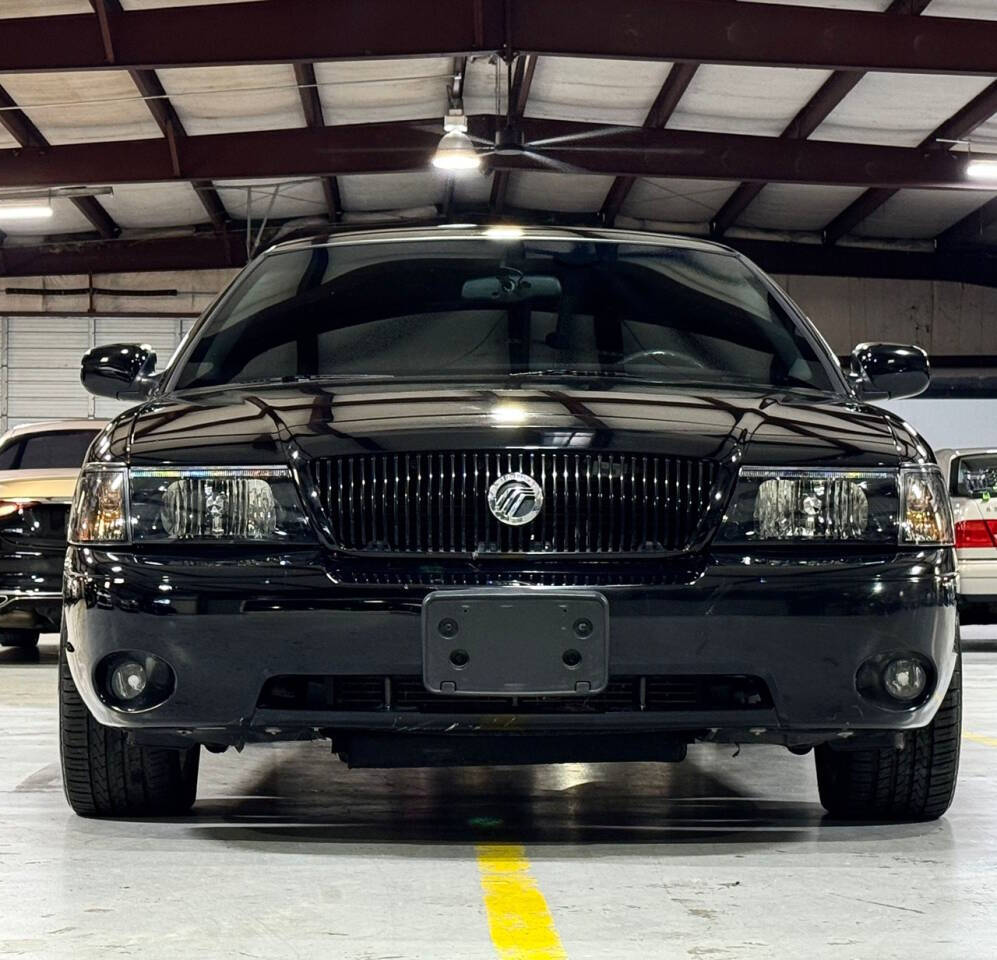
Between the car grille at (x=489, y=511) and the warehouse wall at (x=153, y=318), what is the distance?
2723 cm

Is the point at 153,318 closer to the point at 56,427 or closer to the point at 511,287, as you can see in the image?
the point at 56,427

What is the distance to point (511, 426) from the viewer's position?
3910 mm

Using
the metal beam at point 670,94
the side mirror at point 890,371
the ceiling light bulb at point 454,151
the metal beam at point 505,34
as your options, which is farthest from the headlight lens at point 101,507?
the metal beam at point 670,94

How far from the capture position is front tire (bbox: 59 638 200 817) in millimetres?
4332

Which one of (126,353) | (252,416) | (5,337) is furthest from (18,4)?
(5,337)

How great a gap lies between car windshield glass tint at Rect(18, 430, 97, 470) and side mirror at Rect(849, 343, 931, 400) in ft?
24.1

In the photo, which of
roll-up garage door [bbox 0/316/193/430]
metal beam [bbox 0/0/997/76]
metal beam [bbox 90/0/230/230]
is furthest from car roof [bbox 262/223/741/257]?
roll-up garage door [bbox 0/316/193/430]

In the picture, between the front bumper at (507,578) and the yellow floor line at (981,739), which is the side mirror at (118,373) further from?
the yellow floor line at (981,739)

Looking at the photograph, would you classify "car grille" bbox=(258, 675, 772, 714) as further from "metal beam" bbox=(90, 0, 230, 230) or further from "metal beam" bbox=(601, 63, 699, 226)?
"metal beam" bbox=(601, 63, 699, 226)

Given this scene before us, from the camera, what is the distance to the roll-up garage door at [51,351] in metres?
32.4

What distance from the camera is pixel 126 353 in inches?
208

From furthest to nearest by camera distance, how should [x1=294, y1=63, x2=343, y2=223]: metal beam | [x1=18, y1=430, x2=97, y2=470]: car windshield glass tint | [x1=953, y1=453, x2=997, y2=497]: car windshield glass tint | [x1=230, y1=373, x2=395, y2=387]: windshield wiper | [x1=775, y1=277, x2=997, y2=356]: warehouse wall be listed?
[x1=775, y1=277, x2=997, y2=356]: warehouse wall
[x1=294, y1=63, x2=343, y2=223]: metal beam
[x1=953, y1=453, x2=997, y2=497]: car windshield glass tint
[x1=18, y1=430, x2=97, y2=470]: car windshield glass tint
[x1=230, y1=373, x2=395, y2=387]: windshield wiper

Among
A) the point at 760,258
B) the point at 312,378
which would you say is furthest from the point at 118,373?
the point at 760,258

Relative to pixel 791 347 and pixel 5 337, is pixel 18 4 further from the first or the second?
pixel 5 337
